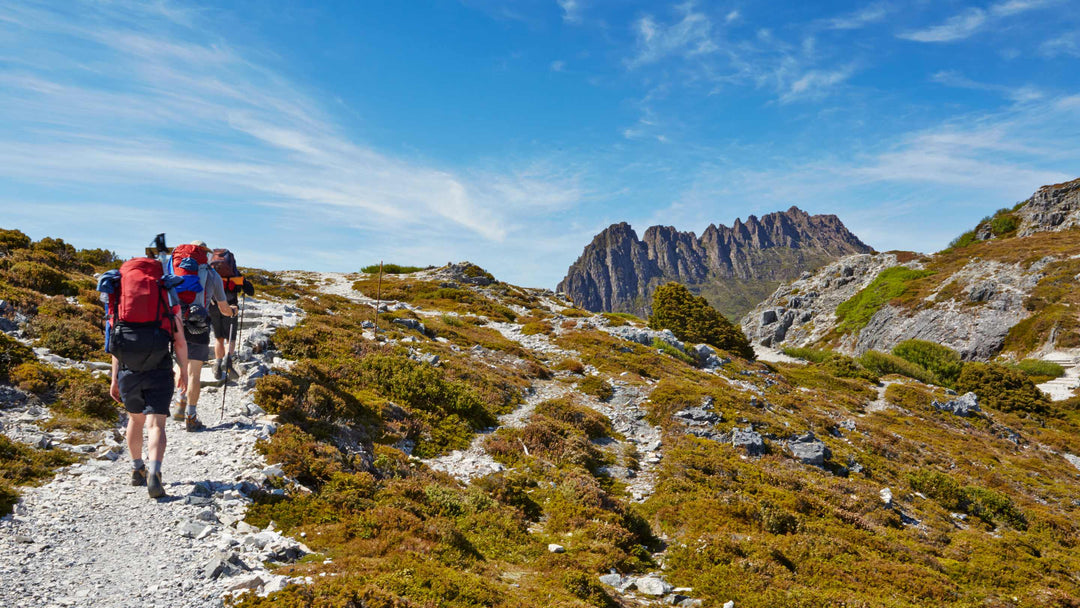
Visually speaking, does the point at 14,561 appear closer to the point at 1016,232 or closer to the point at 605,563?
the point at 605,563

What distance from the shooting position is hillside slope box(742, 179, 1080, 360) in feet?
197

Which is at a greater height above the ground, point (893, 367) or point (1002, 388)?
point (893, 367)

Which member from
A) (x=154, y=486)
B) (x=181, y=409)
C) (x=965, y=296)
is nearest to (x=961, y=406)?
(x=181, y=409)

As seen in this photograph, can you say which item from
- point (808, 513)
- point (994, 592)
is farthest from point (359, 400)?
point (994, 592)

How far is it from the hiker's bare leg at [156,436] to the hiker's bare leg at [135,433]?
196mm

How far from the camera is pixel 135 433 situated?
24.1 ft

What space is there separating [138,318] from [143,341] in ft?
1.09

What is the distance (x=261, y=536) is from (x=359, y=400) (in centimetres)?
727

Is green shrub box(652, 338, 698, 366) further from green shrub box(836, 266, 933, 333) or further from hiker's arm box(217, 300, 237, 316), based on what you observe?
green shrub box(836, 266, 933, 333)

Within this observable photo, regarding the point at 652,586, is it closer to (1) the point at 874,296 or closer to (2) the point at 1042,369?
(2) the point at 1042,369

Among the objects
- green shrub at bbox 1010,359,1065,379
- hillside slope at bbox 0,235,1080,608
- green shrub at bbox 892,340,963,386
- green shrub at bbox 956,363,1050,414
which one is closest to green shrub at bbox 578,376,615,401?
hillside slope at bbox 0,235,1080,608

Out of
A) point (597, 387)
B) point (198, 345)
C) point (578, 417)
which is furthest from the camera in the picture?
point (597, 387)

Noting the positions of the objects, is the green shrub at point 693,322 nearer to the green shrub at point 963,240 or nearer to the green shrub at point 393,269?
the green shrub at point 393,269

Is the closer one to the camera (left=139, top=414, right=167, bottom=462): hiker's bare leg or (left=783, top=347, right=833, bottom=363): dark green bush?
(left=139, top=414, right=167, bottom=462): hiker's bare leg
